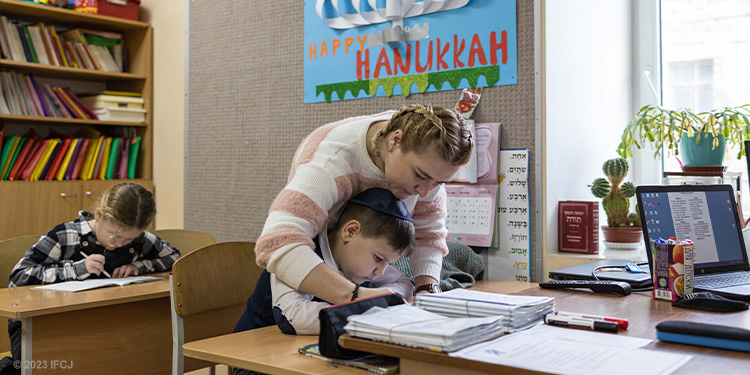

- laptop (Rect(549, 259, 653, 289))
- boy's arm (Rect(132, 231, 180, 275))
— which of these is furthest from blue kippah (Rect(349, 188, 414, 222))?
boy's arm (Rect(132, 231, 180, 275))

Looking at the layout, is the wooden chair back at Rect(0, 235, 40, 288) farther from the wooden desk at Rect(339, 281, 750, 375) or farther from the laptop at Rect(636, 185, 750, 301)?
the laptop at Rect(636, 185, 750, 301)

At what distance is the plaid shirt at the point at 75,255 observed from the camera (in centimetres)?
Answer: 224

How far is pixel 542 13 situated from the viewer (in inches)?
84.9

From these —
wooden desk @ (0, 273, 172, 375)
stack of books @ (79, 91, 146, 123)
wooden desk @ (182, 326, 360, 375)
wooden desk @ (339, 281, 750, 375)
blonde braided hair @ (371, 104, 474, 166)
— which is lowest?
wooden desk @ (0, 273, 172, 375)

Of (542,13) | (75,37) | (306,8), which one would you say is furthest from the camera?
(75,37)

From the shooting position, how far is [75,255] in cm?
240

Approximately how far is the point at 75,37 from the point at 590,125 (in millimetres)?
2605

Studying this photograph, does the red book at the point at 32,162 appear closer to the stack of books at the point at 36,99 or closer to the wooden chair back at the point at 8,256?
the stack of books at the point at 36,99

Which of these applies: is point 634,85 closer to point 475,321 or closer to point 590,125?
point 590,125

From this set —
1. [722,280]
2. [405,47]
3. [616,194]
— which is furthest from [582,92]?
[722,280]

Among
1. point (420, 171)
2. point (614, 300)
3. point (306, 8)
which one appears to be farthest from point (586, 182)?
point (306, 8)

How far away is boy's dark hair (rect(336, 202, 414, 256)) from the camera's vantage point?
144 cm

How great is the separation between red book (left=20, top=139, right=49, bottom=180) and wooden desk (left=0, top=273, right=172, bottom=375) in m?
1.20

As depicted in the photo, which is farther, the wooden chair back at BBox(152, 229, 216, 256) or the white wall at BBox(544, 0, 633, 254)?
the wooden chair back at BBox(152, 229, 216, 256)
